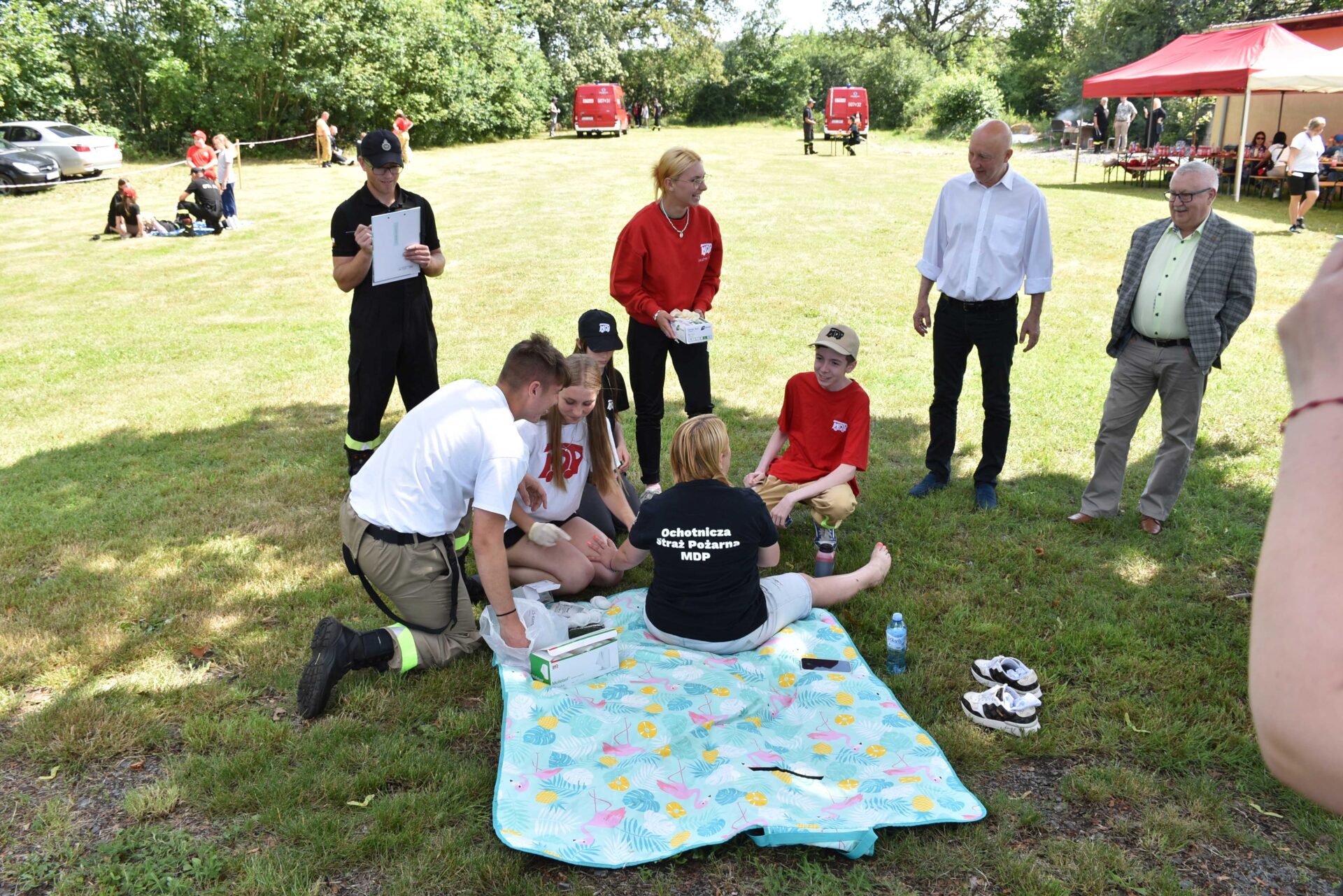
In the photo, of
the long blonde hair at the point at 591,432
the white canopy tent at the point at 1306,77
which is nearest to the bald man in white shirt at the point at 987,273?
the long blonde hair at the point at 591,432

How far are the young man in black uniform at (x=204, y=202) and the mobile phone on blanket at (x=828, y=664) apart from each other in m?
17.7

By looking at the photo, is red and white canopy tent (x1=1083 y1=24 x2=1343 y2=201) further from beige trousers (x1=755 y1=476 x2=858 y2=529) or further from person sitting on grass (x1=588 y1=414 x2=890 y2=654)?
person sitting on grass (x1=588 y1=414 x2=890 y2=654)

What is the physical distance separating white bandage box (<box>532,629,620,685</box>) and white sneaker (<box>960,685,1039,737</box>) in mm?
1650

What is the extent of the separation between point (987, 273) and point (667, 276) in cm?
205

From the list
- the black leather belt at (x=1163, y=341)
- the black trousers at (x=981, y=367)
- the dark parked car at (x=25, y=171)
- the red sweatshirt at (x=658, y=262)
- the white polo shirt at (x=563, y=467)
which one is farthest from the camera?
the dark parked car at (x=25, y=171)

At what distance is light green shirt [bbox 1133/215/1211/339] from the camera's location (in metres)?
5.41

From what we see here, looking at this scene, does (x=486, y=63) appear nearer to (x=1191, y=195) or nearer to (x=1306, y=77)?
(x=1306, y=77)

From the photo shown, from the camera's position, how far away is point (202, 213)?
18281mm

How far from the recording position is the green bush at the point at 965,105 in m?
40.8

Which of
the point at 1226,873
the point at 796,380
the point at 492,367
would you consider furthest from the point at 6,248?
the point at 1226,873

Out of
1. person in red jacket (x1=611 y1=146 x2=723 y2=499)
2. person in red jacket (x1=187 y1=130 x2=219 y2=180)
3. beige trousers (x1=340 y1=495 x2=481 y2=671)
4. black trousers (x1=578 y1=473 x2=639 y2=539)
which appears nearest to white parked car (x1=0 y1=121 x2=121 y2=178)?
person in red jacket (x1=187 y1=130 x2=219 y2=180)

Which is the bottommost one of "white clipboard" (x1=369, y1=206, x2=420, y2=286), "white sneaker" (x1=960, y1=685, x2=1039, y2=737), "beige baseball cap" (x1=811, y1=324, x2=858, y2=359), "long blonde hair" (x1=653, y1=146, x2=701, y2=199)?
"white sneaker" (x1=960, y1=685, x2=1039, y2=737)

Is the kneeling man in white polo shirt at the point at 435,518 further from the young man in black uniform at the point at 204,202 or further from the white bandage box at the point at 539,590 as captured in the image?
the young man in black uniform at the point at 204,202

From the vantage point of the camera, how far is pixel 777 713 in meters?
4.17
